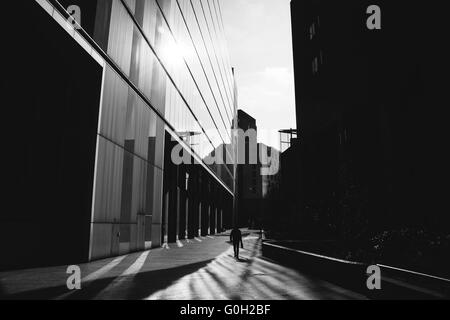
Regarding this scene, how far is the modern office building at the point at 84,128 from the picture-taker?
11398 mm

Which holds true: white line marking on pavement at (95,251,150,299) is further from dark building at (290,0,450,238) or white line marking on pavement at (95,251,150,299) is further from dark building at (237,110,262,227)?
dark building at (237,110,262,227)

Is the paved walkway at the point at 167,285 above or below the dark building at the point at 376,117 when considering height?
below

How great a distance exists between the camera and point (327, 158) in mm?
27953

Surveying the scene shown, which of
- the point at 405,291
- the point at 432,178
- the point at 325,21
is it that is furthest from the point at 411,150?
the point at 325,21

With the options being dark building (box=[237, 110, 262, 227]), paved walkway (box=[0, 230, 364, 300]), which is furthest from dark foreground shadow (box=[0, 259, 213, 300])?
dark building (box=[237, 110, 262, 227])

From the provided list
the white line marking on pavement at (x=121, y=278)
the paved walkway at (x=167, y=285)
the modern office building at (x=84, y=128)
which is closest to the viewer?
the paved walkway at (x=167, y=285)

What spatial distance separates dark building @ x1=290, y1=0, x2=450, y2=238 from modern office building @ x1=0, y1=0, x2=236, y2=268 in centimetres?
1043

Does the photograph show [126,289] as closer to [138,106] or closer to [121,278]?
[121,278]

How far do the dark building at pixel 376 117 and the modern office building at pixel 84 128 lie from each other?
34.2ft

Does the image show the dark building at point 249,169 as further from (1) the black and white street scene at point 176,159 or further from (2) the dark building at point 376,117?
(1) the black and white street scene at point 176,159

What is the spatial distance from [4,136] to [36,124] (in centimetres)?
144

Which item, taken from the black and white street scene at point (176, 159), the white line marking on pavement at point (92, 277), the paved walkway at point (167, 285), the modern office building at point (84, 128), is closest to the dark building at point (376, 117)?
the black and white street scene at point (176, 159)

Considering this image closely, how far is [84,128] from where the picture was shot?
13633mm
